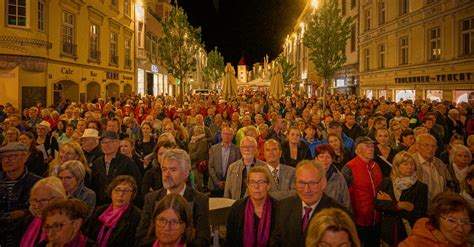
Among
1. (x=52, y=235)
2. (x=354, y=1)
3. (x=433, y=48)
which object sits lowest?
(x=52, y=235)

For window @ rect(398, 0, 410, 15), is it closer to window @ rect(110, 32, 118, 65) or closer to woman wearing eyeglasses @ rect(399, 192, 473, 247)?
window @ rect(110, 32, 118, 65)

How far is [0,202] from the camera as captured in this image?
453 cm

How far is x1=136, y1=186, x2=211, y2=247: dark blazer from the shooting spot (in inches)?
150

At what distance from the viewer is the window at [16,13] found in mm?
18453

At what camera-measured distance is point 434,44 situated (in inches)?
912

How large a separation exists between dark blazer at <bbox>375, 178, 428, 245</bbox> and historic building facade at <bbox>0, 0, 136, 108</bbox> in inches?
716

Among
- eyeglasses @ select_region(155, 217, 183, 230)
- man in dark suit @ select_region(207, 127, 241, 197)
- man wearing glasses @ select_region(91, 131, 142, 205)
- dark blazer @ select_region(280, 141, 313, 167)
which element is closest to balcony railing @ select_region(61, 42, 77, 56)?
man in dark suit @ select_region(207, 127, 241, 197)

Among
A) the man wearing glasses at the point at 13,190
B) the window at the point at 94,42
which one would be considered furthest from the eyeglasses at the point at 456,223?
the window at the point at 94,42

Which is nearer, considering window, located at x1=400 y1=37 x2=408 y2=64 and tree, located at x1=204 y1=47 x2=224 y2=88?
window, located at x1=400 y1=37 x2=408 y2=64

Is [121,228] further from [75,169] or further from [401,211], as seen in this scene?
[401,211]

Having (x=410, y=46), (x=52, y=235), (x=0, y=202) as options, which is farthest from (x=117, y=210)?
(x=410, y=46)

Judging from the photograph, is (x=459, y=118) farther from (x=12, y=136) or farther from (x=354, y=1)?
(x=354, y=1)

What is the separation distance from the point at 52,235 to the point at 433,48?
80.4 feet

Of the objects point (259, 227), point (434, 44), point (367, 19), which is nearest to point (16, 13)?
point (259, 227)
